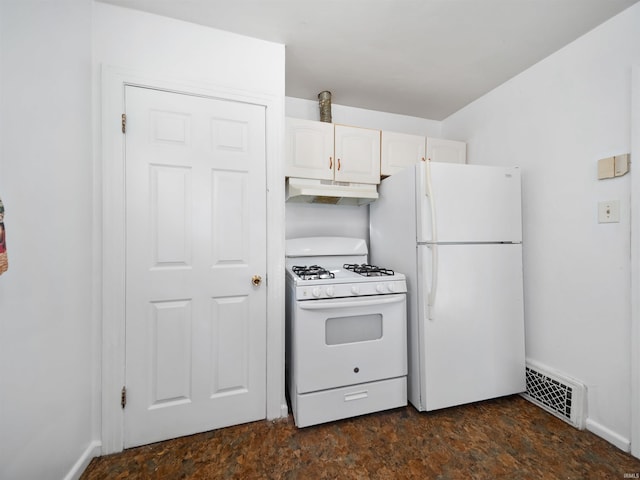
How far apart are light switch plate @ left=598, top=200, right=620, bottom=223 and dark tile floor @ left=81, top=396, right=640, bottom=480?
1.30 m

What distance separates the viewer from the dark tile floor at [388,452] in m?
1.27

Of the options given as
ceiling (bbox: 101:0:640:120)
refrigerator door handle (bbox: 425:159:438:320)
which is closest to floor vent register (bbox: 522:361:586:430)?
refrigerator door handle (bbox: 425:159:438:320)

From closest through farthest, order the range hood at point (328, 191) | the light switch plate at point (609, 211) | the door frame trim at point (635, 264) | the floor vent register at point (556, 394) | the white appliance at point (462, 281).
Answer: the door frame trim at point (635, 264), the light switch plate at point (609, 211), the floor vent register at point (556, 394), the white appliance at point (462, 281), the range hood at point (328, 191)

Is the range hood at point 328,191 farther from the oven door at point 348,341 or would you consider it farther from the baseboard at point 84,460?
the baseboard at point 84,460

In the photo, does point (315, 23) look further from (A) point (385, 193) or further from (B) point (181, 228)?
(B) point (181, 228)

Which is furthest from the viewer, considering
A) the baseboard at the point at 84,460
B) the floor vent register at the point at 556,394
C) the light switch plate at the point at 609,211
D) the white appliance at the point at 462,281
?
the white appliance at the point at 462,281

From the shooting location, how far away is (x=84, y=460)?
4.23 ft

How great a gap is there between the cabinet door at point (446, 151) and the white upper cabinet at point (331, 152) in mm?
548

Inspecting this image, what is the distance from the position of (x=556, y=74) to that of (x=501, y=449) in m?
2.46

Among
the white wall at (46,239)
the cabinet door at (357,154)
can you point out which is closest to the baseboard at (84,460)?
the white wall at (46,239)

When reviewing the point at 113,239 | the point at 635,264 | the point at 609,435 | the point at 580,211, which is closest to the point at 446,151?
the point at 580,211

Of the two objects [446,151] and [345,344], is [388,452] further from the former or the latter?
[446,151]

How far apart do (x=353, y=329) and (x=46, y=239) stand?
1.66 m

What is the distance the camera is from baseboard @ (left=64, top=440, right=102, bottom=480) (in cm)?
120
